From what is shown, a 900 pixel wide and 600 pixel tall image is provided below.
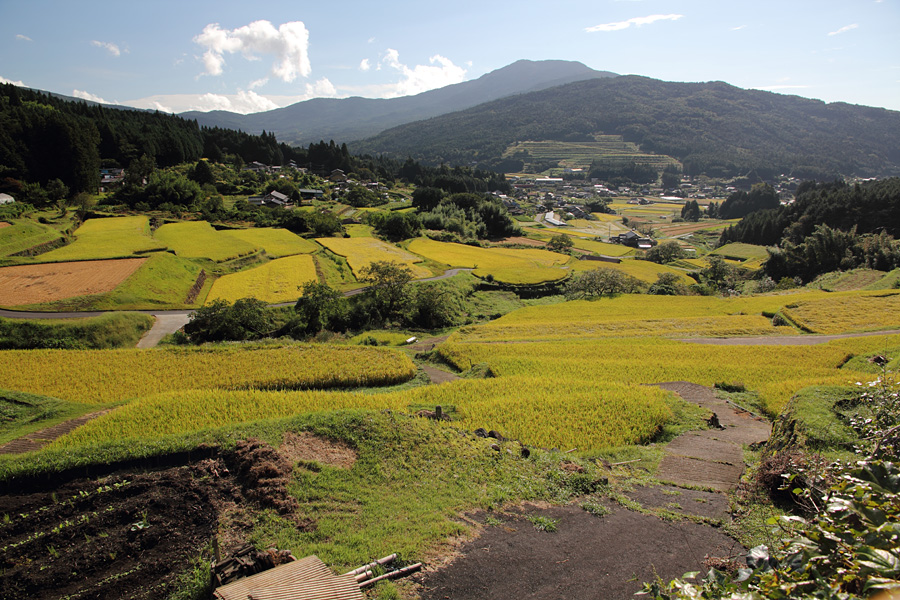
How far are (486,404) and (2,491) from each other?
1399cm

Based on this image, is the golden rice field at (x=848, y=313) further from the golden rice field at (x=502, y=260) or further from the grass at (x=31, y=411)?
the grass at (x=31, y=411)

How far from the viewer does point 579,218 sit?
113000 mm

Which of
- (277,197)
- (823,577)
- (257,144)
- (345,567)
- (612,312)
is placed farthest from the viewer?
(257,144)

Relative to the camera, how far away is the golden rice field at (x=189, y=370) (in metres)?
19.0

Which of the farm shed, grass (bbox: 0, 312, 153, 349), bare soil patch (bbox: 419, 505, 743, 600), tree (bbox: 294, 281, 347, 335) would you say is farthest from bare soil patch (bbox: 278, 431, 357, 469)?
tree (bbox: 294, 281, 347, 335)

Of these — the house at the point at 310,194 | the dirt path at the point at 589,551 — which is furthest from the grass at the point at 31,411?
the house at the point at 310,194

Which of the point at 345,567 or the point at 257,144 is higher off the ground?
the point at 257,144

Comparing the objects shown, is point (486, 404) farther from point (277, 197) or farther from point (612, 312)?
point (277, 197)

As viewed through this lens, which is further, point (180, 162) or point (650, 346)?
point (180, 162)

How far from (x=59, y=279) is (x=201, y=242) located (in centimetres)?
1385

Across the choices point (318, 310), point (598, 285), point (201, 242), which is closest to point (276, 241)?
point (201, 242)

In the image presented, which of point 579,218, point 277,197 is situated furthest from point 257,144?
point 579,218

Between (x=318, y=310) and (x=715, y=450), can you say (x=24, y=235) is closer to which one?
(x=318, y=310)

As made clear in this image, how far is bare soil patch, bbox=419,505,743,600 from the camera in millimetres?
7406
